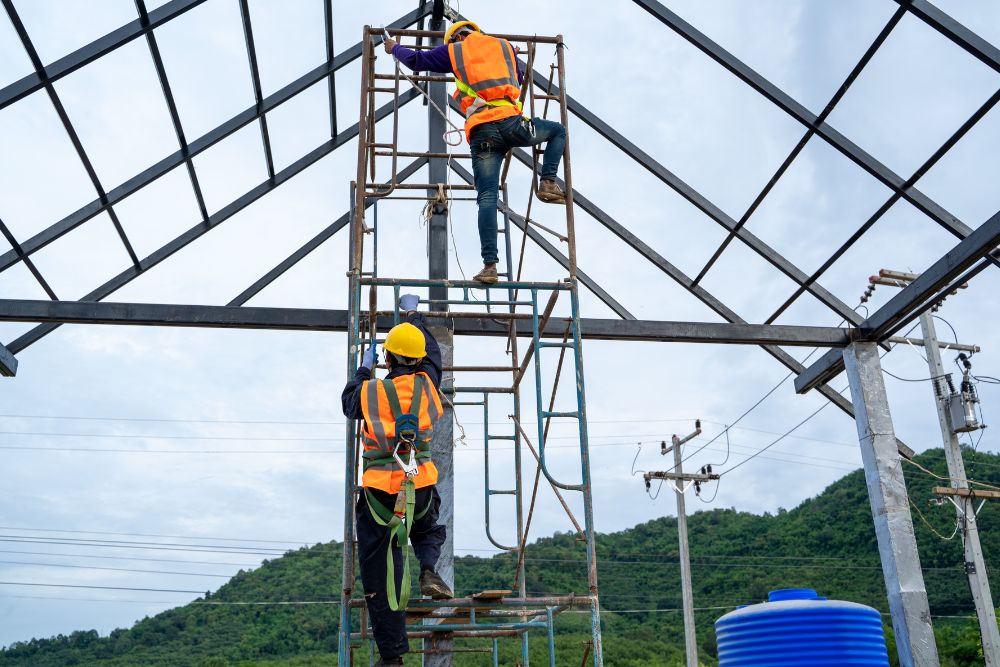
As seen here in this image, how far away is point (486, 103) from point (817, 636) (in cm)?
469

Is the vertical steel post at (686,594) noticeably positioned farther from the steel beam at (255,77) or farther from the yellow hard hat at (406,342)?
the yellow hard hat at (406,342)

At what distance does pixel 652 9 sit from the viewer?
29.0 ft

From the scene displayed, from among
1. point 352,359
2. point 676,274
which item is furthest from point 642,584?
point 352,359

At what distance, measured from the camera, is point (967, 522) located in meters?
16.6

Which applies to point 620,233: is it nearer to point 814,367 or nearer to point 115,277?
point 814,367

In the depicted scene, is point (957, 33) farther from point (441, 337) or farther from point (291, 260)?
point (291, 260)

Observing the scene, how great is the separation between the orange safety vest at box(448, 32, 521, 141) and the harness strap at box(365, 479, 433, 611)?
9.75 ft

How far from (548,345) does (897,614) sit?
5.16 m

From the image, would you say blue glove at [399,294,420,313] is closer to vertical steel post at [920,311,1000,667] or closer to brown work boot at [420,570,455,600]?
brown work boot at [420,570,455,600]

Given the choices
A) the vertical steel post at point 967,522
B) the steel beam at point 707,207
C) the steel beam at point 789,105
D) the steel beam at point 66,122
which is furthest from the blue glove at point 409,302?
the vertical steel post at point 967,522

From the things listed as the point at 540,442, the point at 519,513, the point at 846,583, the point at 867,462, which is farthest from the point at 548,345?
the point at 846,583

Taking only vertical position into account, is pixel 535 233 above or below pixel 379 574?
above

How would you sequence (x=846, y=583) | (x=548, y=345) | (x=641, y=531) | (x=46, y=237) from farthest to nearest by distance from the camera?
(x=641, y=531)
(x=846, y=583)
(x=46, y=237)
(x=548, y=345)

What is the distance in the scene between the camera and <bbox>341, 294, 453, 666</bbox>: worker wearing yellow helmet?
497 centimetres
